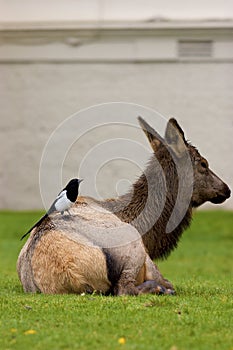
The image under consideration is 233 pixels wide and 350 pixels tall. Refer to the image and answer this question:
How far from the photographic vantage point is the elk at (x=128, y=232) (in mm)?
8266

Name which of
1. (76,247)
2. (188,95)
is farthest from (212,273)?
(188,95)

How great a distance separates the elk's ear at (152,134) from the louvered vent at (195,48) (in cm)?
1256

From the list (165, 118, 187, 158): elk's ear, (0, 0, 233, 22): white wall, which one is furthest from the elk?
(0, 0, 233, 22): white wall

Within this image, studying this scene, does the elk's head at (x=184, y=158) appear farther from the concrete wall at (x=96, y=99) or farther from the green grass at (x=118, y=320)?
the concrete wall at (x=96, y=99)

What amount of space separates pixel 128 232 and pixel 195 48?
13.8m

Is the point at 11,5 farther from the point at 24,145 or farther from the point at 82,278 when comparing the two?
the point at 82,278

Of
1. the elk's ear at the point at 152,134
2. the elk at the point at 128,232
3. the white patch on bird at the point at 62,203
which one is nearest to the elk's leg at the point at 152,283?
the elk at the point at 128,232

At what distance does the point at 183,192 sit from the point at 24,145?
44.0 feet

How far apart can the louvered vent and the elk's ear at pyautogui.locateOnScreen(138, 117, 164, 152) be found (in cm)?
1256

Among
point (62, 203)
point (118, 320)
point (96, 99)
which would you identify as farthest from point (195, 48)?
point (118, 320)

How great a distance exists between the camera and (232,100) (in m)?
22.3

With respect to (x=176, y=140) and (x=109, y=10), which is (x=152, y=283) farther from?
(x=109, y=10)

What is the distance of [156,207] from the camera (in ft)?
31.1

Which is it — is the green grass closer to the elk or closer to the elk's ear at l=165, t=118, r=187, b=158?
the elk
